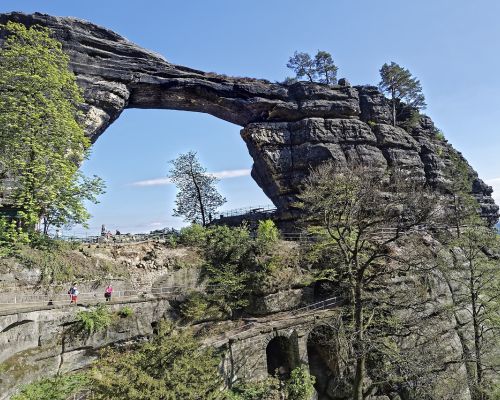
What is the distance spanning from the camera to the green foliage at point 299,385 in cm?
1600

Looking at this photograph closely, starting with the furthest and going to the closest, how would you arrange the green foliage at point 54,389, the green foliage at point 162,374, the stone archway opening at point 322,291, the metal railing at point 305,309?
the stone archway opening at point 322,291
the metal railing at point 305,309
the green foliage at point 54,389
the green foliage at point 162,374

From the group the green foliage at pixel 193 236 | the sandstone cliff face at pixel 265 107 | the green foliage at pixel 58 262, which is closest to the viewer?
the green foliage at pixel 58 262

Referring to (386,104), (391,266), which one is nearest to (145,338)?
(391,266)

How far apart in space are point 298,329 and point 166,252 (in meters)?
10.7

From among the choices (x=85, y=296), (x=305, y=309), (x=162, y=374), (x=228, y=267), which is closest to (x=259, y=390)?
(x=305, y=309)

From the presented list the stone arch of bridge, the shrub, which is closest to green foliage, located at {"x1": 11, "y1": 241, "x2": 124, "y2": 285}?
the shrub

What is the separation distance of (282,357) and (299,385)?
2.74m

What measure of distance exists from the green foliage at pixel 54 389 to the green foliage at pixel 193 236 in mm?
12762

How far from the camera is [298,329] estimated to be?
17.9m

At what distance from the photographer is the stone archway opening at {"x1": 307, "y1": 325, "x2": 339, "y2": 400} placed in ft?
59.9

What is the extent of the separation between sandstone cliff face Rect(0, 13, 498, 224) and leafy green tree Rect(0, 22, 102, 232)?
46.0 ft

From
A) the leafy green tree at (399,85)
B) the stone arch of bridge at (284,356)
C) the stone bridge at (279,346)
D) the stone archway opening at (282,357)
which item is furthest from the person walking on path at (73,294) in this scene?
the leafy green tree at (399,85)

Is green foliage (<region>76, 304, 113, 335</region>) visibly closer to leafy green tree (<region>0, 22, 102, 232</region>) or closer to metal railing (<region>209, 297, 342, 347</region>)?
leafy green tree (<region>0, 22, 102, 232</region>)

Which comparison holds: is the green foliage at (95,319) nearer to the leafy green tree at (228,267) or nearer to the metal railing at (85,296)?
the metal railing at (85,296)
